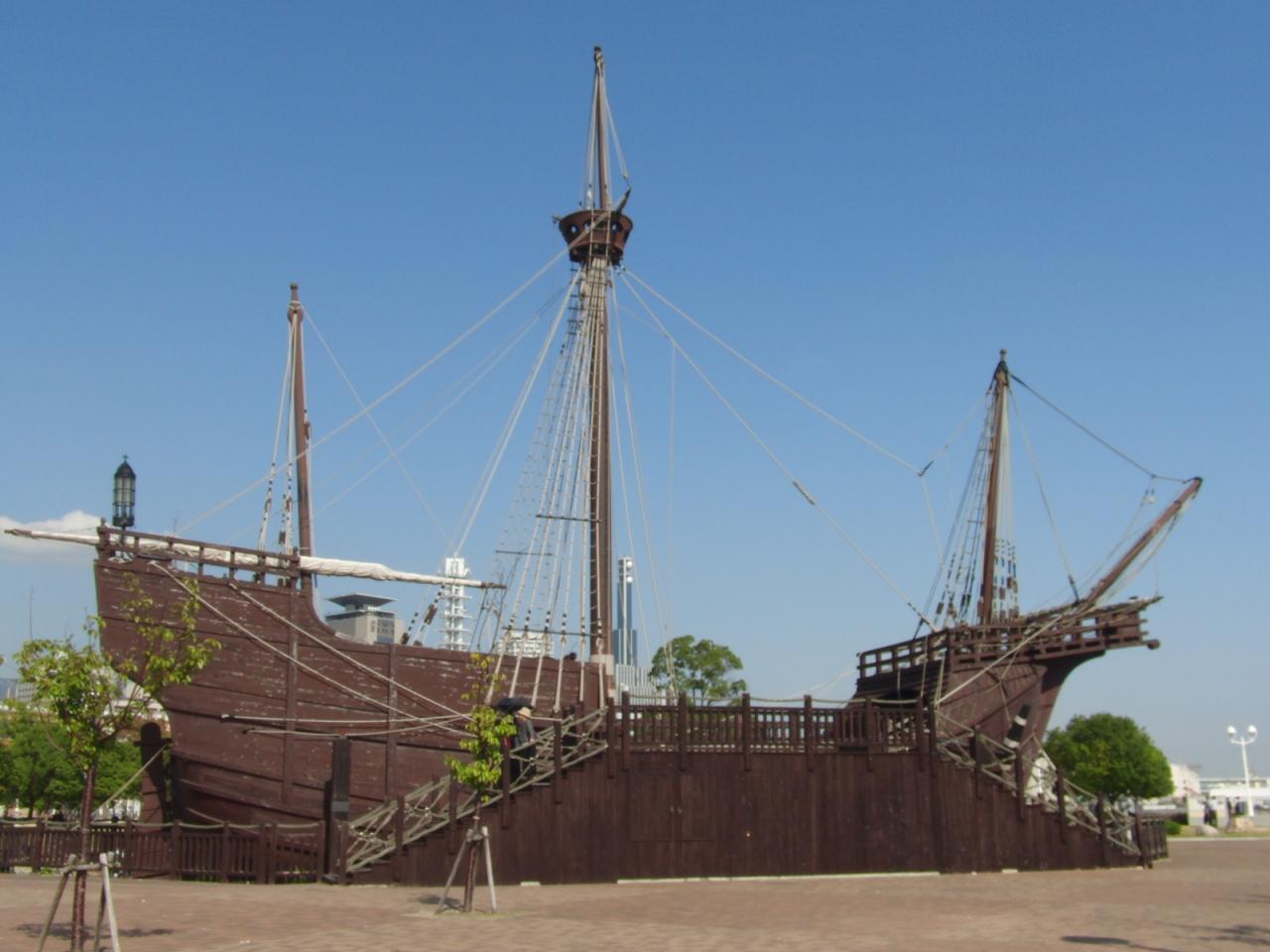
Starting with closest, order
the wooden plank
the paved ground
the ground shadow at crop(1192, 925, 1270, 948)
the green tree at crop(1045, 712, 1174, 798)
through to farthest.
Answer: the paved ground, the ground shadow at crop(1192, 925, 1270, 948), the wooden plank, the green tree at crop(1045, 712, 1174, 798)

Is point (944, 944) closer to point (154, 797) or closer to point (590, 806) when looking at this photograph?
→ point (590, 806)

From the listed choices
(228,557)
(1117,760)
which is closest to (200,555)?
(228,557)

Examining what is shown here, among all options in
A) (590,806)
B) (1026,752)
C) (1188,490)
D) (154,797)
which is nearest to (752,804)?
(590,806)

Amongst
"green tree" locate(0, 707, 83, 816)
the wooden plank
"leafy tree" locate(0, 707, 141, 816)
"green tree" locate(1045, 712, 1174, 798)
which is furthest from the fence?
"green tree" locate(1045, 712, 1174, 798)

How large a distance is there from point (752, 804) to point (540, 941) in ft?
29.0

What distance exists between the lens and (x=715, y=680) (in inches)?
1874

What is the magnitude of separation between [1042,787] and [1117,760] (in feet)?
130

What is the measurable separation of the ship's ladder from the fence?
0.70 metres

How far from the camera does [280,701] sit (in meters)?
22.2

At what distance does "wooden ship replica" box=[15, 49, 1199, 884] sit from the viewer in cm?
1831

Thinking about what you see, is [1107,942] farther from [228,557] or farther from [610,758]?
[228,557]

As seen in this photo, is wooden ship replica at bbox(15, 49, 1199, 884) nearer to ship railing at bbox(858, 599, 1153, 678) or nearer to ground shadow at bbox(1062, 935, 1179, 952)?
ship railing at bbox(858, 599, 1153, 678)

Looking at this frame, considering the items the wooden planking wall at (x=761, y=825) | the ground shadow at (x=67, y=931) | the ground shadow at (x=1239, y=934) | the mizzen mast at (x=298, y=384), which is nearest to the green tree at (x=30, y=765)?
the mizzen mast at (x=298, y=384)

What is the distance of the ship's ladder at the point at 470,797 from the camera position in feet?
57.1
